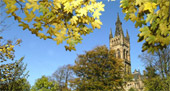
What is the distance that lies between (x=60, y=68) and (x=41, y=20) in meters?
51.6

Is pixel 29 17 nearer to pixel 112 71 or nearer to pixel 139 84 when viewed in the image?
pixel 112 71

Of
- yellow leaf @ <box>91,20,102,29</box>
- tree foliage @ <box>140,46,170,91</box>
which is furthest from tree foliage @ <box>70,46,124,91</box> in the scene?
yellow leaf @ <box>91,20,102,29</box>

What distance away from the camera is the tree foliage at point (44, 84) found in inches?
2073

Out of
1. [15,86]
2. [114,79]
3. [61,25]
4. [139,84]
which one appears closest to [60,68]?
[139,84]

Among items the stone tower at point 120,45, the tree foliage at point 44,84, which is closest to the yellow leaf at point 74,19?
the tree foliage at point 44,84

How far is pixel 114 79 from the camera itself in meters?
25.3

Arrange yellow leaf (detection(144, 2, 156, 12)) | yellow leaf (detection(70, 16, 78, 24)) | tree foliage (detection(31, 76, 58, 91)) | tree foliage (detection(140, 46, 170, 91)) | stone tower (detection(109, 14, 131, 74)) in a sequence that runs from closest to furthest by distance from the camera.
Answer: yellow leaf (detection(144, 2, 156, 12)) < yellow leaf (detection(70, 16, 78, 24)) < tree foliage (detection(140, 46, 170, 91)) < tree foliage (detection(31, 76, 58, 91)) < stone tower (detection(109, 14, 131, 74))

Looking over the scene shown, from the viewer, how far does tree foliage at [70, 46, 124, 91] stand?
24219mm

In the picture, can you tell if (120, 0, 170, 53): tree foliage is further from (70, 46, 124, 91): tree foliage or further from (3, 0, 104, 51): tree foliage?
(70, 46, 124, 91): tree foliage

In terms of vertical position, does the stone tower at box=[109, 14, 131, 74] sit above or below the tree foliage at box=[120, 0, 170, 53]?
above

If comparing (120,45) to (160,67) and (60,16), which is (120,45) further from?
(60,16)

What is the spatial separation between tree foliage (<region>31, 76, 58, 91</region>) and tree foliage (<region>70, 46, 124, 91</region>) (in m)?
27.4

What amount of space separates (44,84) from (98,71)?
3287cm

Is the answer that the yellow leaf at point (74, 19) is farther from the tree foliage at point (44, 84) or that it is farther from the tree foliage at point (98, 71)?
the tree foliage at point (44, 84)
